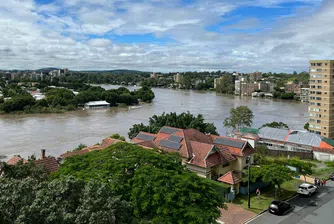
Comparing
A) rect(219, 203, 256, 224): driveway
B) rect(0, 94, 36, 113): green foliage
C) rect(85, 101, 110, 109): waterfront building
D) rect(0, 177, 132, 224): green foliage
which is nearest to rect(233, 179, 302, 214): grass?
rect(219, 203, 256, 224): driveway

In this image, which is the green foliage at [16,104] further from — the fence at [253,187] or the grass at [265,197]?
the grass at [265,197]

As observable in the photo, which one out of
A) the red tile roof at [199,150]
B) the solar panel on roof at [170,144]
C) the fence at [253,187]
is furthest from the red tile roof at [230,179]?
the solar panel on roof at [170,144]

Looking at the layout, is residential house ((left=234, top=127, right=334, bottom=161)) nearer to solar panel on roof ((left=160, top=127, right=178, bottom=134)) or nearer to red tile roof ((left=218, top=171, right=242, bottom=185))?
solar panel on roof ((left=160, top=127, right=178, bottom=134))

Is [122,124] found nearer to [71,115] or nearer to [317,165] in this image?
[71,115]

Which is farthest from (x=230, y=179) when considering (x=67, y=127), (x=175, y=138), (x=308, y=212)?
(x=67, y=127)

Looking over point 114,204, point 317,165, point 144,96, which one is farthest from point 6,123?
point 114,204
